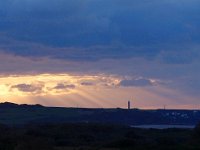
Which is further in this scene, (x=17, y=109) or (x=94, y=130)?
(x=17, y=109)

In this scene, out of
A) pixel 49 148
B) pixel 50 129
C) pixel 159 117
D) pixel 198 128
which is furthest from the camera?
pixel 159 117

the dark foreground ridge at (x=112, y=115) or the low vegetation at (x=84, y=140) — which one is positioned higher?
the dark foreground ridge at (x=112, y=115)

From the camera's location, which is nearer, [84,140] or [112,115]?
[84,140]

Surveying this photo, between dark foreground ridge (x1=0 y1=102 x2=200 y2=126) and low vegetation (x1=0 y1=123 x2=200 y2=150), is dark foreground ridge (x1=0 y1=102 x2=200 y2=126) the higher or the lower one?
the higher one

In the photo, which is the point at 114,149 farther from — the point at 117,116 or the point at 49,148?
the point at 117,116

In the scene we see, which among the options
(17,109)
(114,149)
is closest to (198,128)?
(114,149)

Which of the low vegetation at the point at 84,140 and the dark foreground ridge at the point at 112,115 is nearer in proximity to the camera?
the low vegetation at the point at 84,140

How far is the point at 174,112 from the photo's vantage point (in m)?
139

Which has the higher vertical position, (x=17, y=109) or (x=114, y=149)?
(x=17, y=109)

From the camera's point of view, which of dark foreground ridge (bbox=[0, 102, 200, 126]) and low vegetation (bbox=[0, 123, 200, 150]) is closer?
low vegetation (bbox=[0, 123, 200, 150])

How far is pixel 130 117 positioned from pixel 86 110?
11547 millimetres

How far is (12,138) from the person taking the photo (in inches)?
2087

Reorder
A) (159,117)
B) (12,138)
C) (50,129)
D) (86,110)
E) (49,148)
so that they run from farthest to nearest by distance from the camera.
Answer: (86,110)
(159,117)
(50,129)
(12,138)
(49,148)

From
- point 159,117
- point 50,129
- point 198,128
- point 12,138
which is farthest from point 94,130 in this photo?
point 159,117
